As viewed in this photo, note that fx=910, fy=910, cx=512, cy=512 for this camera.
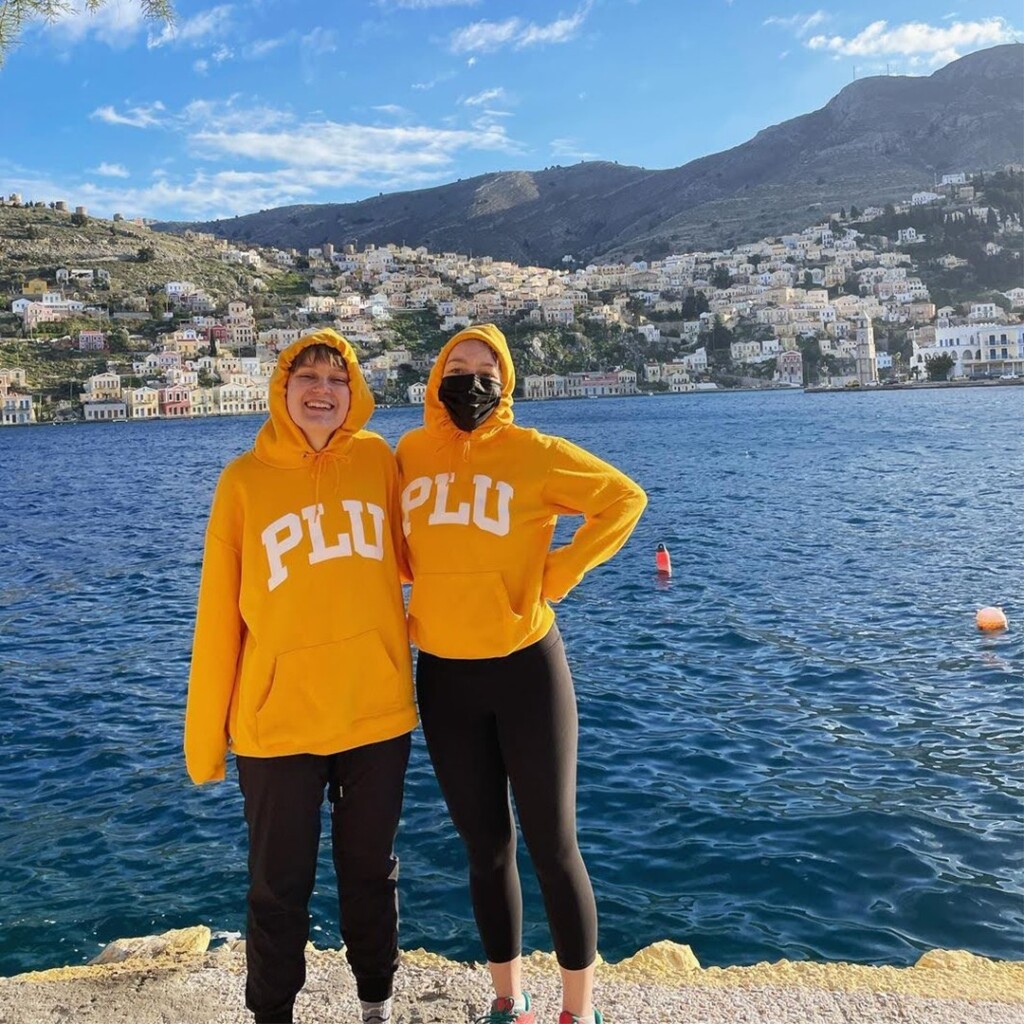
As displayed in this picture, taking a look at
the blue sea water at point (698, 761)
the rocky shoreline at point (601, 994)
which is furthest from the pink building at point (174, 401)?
the rocky shoreline at point (601, 994)

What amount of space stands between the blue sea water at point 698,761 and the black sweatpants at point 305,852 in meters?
2.26

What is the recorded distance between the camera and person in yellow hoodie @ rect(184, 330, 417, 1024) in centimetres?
228

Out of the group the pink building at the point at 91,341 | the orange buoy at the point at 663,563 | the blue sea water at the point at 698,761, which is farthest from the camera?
the pink building at the point at 91,341

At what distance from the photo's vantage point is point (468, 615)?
2377mm

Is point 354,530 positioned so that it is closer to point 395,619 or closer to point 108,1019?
point 395,619

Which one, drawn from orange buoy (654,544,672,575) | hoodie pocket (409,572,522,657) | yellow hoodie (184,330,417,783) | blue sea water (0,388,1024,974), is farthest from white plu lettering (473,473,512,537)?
orange buoy (654,544,672,575)

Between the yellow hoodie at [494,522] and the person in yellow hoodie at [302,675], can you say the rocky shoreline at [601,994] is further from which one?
the yellow hoodie at [494,522]

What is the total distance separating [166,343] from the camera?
381ft

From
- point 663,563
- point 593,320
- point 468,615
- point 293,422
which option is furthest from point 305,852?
point 593,320

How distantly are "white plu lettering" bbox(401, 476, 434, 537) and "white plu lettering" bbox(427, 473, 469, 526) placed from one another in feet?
0.11

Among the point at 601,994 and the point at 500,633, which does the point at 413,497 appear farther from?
the point at 601,994

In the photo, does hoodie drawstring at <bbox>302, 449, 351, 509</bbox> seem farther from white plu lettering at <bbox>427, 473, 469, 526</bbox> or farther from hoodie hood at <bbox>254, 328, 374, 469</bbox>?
white plu lettering at <bbox>427, 473, 469, 526</bbox>

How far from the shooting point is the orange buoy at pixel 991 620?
10078mm

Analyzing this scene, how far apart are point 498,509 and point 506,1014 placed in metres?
1.40
